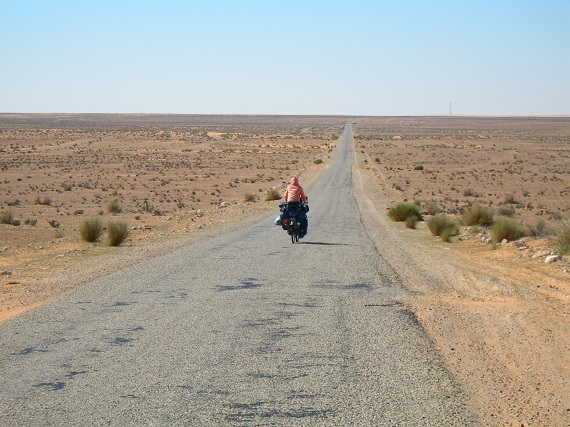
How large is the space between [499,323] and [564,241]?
23.2ft

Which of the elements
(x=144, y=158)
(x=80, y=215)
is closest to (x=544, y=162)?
(x=144, y=158)

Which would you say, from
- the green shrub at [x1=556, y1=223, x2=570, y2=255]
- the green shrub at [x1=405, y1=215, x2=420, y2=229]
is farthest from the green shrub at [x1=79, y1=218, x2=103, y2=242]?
the green shrub at [x1=556, y1=223, x2=570, y2=255]

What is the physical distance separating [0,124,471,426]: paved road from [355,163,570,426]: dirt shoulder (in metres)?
0.37

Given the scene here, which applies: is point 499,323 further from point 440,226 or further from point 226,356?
point 440,226

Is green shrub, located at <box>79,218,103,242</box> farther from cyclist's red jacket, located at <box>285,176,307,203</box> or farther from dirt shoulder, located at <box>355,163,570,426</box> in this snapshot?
dirt shoulder, located at <box>355,163,570,426</box>

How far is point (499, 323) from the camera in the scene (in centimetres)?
998

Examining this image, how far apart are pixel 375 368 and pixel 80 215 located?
29448 millimetres

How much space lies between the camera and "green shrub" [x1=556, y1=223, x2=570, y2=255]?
15.9m

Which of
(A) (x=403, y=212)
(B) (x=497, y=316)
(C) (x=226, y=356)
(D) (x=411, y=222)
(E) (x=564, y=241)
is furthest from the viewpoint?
(A) (x=403, y=212)

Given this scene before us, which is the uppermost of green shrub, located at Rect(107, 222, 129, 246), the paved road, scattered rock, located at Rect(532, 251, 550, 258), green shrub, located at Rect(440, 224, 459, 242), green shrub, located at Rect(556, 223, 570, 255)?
the paved road

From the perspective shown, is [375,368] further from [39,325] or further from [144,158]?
[144,158]

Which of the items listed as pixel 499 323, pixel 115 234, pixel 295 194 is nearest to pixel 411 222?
pixel 295 194

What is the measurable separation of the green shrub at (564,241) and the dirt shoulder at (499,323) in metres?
0.85

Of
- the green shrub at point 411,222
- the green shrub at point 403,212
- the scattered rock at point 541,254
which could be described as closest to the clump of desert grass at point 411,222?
the green shrub at point 411,222
